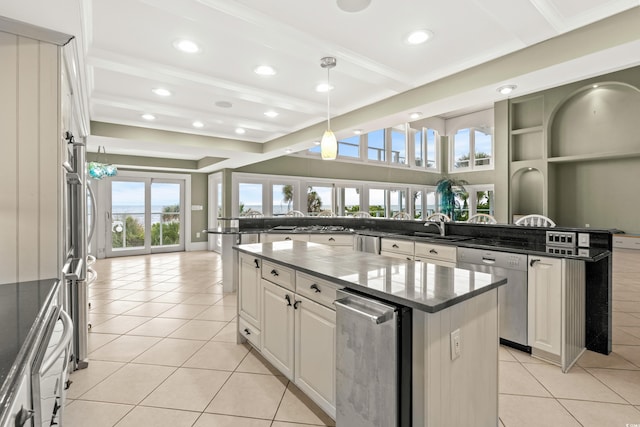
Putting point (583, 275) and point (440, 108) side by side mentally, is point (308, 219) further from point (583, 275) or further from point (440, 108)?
point (583, 275)

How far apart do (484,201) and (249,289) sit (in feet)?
37.3

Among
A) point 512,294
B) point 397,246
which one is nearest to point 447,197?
point 397,246

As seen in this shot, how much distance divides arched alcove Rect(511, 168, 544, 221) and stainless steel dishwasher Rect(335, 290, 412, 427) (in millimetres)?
8248

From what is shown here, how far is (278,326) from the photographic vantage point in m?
2.27

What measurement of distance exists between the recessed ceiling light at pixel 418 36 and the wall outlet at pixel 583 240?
7.00 ft

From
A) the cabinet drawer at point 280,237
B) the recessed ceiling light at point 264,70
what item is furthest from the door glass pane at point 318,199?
the recessed ceiling light at point 264,70

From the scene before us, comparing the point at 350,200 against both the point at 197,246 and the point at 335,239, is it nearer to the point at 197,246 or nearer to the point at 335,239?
the point at 197,246

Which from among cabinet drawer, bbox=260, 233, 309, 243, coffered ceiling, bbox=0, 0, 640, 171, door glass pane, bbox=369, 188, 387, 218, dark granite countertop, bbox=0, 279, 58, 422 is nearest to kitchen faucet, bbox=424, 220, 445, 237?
coffered ceiling, bbox=0, 0, 640, 171

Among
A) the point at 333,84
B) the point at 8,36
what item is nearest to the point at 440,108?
the point at 333,84

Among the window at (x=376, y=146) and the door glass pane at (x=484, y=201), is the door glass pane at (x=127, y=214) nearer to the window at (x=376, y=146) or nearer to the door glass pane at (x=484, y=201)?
the window at (x=376, y=146)

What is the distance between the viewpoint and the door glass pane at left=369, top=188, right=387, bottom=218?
34.7 feet

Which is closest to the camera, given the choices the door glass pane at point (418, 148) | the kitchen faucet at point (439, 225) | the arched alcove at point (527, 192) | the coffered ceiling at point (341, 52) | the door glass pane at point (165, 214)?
the coffered ceiling at point (341, 52)

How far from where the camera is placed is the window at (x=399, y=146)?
11197mm

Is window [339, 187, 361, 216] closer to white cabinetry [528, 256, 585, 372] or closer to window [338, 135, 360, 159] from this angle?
window [338, 135, 360, 159]
